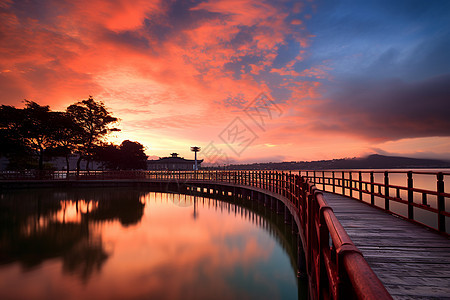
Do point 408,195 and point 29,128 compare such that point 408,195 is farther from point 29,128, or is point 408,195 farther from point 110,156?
point 110,156

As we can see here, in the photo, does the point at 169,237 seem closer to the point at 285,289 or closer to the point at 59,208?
the point at 285,289

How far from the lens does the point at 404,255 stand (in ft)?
14.5

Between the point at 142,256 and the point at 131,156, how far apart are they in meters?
50.6

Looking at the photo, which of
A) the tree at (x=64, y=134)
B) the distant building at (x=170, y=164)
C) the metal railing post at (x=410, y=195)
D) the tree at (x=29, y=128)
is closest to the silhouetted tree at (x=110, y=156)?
the tree at (x=64, y=134)

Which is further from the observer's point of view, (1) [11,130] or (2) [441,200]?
(1) [11,130]

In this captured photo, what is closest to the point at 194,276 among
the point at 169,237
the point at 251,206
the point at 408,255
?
the point at 169,237

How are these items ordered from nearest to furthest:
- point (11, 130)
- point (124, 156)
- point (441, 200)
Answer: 1. point (441, 200)
2. point (11, 130)
3. point (124, 156)

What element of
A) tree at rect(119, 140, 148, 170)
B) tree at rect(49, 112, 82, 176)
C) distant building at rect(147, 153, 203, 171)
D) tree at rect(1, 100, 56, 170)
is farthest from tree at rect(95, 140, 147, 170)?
distant building at rect(147, 153, 203, 171)

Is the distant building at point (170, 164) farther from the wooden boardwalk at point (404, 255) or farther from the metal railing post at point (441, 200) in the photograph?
the metal railing post at point (441, 200)

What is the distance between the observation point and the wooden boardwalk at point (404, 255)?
129 inches

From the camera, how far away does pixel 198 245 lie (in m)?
13.5

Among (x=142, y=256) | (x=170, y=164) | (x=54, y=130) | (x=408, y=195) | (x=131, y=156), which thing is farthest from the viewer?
(x=170, y=164)

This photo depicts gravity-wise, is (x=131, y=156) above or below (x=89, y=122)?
below

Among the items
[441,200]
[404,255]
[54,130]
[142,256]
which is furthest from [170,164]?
[404,255]
